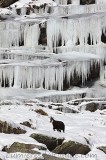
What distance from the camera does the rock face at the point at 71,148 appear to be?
322 inches

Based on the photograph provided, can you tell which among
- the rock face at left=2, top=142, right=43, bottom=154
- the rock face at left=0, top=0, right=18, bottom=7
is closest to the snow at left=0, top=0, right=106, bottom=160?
the rock face at left=0, top=0, right=18, bottom=7

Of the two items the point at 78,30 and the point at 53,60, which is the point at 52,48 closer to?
the point at 53,60

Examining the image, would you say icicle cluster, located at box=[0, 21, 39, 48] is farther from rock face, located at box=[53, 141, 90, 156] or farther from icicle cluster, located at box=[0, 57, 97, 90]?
rock face, located at box=[53, 141, 90, 156]

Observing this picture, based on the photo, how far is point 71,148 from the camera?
26.9ft

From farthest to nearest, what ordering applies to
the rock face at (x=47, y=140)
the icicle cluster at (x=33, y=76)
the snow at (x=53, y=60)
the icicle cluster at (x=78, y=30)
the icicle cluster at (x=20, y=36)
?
the icicle cluster at (x=20, y=36)
the icicle cluster at (x=78, y=30)
the icicle cluster at (x=33, y=76)
the snow at (x=53, y=60)
the rock face at (x=47, y=140)

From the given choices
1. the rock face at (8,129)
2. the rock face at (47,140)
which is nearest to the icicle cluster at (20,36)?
the rock face at (8,129)

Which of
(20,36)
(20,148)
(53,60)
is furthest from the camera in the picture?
(20,36)

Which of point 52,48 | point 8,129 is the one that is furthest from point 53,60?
point 8,129

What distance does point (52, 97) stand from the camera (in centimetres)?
1981

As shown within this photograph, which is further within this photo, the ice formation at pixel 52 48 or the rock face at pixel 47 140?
the ice formation at pixel 52 48

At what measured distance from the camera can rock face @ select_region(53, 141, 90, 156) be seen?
8180mm

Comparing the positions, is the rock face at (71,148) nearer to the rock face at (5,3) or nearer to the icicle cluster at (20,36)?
the icicle cluster at (20,36)

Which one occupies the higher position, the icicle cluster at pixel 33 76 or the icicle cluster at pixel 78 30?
the icicle cluster at pixel 78 30

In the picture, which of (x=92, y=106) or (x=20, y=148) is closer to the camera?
(x=20, y=148)
